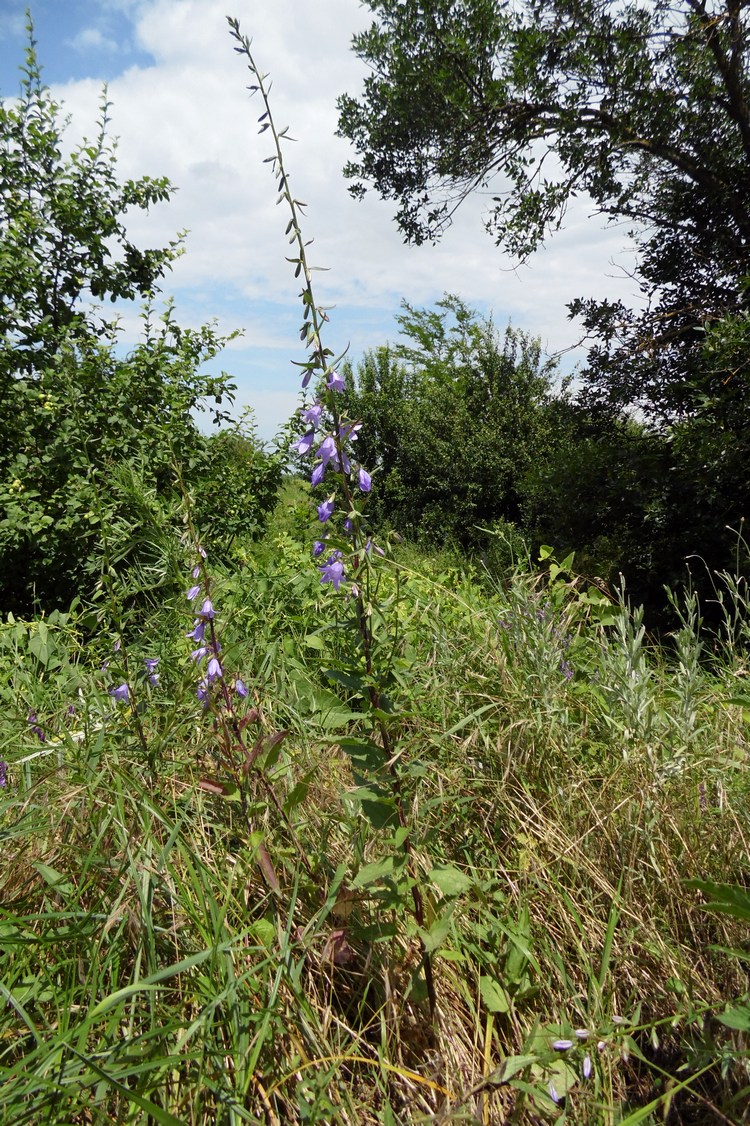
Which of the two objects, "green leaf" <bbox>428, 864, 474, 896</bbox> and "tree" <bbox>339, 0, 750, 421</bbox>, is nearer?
"green leaf" <bbox>428, 864, 474, 896</bbox>

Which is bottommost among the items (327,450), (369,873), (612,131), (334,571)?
(369,873)

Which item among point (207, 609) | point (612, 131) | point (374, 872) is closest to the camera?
point (374, 872)

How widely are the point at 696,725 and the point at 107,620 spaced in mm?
2895

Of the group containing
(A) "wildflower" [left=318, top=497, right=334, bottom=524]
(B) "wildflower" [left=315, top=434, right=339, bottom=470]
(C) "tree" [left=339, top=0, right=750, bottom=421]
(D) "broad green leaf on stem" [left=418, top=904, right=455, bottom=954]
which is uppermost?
(C) "tree" [left=339, top=0, right=750, bottom=421]


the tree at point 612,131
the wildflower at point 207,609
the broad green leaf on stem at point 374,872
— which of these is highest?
the tree at point 612,131

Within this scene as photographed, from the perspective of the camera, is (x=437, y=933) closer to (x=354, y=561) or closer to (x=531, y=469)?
(x=354, y=561)

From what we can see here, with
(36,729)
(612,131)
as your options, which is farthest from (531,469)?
(36,729)

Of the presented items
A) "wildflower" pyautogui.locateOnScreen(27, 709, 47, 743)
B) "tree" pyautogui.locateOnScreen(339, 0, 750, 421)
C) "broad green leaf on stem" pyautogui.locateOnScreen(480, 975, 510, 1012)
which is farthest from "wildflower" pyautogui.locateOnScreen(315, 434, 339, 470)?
"tree" pyautogui.locateOnScreen(339, 0, 750, 421)

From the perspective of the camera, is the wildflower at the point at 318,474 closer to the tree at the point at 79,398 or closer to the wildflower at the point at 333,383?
the wildflower at the point at 333,383

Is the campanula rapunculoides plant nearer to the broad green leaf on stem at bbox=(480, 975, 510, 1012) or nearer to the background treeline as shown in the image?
the broad green leaf on stem at bbox=(480, 975, 510, 1012)

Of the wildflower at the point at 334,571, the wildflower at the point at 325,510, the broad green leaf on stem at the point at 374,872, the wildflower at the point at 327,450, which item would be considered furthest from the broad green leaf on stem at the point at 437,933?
the wildflower at the point at 327,450

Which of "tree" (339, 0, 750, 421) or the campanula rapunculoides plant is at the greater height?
"tree" (339, 0, 750, 421)

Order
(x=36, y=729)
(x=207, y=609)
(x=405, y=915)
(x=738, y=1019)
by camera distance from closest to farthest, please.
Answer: (x=738, y=1019)
(x=405, y=915)
(x=207, y=609)
(x=36, y=729)

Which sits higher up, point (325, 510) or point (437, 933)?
point (325, 510)
